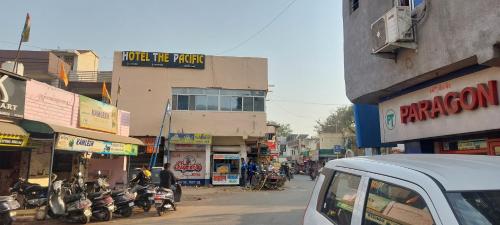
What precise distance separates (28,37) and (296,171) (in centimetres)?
5106

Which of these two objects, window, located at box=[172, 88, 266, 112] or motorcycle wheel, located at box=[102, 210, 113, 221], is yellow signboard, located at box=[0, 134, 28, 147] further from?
window, located at box=[172, 88, 266, 112]

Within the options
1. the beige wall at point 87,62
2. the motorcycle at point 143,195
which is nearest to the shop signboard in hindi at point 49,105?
the motorcycle at point 143,195

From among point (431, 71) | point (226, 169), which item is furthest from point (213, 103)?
point (431, 71)

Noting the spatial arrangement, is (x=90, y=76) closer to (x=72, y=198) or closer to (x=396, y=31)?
(x=72, y=198)

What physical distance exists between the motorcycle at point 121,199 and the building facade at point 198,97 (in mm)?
17339

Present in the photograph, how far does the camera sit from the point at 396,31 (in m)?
8.67

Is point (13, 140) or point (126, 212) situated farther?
point (126, 212)

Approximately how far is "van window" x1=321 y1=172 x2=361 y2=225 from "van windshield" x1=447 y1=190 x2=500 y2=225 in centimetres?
104

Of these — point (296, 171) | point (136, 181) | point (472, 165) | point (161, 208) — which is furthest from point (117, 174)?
point (296, 171)

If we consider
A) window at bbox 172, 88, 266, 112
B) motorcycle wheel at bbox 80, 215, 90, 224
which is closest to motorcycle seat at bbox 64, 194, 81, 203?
motorcycle wheel at bbox 80, 215, 90, 224

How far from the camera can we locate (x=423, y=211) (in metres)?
2.50

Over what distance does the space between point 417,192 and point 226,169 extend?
28.1 m

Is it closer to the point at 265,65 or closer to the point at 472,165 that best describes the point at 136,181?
the point at 472,165

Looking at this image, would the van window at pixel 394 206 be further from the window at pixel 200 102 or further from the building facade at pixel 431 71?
the window at pixel 200 102
